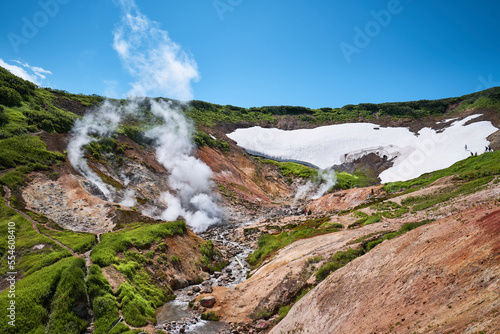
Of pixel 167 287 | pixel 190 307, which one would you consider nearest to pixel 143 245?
pixel 167 287

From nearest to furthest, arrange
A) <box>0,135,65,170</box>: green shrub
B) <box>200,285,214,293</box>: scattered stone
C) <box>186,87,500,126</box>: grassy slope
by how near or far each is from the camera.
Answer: <box>200,285,214,293</box>: scattered stone → <box>0,135,65,170</box>: green shrub → <box>186,87,500,126</box>: grassy slope

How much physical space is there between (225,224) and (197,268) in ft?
59.0

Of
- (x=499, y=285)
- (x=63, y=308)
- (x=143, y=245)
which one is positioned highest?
(x=143, y=245)

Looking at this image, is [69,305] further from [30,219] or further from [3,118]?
[3,118]

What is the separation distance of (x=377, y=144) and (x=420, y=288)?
277 feet

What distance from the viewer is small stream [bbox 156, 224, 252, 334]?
14.9 m

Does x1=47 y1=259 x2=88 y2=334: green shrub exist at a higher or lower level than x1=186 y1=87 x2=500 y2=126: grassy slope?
lower

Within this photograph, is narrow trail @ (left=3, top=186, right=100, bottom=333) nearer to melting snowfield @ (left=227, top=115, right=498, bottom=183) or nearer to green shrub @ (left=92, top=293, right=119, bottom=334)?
green shrub @ (left=92, top=293, right=119, bottom=334)

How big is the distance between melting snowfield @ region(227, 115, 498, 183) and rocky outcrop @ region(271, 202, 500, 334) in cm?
5871

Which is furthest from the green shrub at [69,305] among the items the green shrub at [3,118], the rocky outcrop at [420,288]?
the green shrub at [3,118]

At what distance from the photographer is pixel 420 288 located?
27.9 ft

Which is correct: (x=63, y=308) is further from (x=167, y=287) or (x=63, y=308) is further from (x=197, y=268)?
(x=197, y=268)

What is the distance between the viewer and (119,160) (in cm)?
4253

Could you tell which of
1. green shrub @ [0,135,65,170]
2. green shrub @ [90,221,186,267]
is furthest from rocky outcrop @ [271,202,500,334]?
green shrub @ [0,135,65,170]
